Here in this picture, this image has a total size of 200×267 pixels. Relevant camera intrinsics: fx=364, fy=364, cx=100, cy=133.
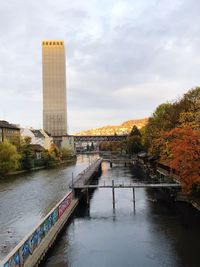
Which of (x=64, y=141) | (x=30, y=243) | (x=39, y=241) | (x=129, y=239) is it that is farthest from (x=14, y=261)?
(x=64, y=141)

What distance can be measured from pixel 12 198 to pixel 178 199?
2069 cm

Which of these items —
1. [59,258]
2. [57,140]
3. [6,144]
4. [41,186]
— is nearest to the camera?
[59,258]

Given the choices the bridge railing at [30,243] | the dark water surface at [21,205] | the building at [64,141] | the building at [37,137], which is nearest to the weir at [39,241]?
the bridge railing at [30,243]

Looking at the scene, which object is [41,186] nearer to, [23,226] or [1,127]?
[23,226]

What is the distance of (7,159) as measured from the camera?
7506 cm

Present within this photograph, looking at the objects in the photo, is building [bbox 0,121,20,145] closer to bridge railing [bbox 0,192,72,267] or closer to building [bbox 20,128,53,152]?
building [bbox 20,128,53,152]

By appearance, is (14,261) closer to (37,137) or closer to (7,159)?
(7,159)

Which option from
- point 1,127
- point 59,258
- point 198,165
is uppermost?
point 1,127

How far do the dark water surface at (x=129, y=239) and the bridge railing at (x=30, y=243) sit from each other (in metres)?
1.38

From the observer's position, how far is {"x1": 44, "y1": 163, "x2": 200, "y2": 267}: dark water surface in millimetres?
22750

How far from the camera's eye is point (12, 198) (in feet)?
152

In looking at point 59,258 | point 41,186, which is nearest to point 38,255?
point 59,258

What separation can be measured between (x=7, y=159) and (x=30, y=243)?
5605 centimetres

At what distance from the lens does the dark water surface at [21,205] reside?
28952 millimetres
